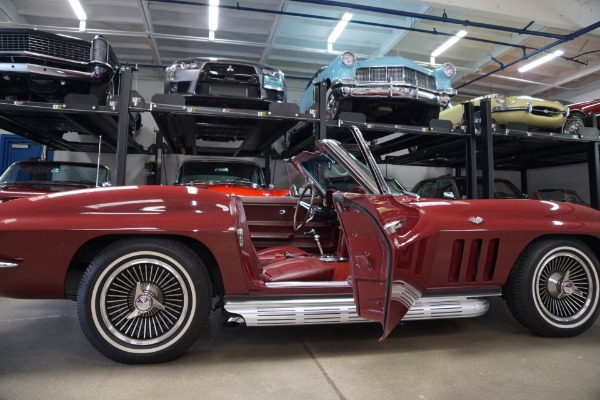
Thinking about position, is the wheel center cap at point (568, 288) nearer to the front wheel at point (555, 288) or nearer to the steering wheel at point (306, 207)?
the front wheel at point (555, 288)

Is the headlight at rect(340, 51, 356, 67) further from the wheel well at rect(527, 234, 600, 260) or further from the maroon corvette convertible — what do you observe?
the wheel well at rect(527, 234, 600, 260)

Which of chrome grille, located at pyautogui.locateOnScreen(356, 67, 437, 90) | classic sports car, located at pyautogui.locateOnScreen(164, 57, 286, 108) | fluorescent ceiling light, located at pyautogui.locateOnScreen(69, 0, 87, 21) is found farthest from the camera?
fluorescent ceiling light, located at pyautogui.locateOnScreen(69, 0, 87, 21)

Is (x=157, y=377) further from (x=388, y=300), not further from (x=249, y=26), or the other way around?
(x=249, y=26)

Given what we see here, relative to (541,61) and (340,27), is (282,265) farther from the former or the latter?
(541,61)

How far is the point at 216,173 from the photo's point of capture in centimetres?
556

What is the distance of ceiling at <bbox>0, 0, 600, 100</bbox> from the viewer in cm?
713

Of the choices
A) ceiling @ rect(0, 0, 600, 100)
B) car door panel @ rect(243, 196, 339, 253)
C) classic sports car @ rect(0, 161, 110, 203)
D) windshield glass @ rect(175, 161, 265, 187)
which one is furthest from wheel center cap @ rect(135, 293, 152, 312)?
ceiling @ rect(0, 0, 600, 100)

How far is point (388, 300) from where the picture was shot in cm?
187

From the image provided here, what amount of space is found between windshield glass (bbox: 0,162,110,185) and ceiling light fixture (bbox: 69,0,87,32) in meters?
3.66

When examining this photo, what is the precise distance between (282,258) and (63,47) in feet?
11.7

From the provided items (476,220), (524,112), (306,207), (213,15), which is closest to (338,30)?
(213,15)

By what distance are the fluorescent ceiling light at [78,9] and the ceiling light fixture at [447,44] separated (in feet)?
25.3

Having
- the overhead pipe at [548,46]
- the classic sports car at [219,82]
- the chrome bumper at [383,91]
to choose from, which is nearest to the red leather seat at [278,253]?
the classic sports car at [219,82]

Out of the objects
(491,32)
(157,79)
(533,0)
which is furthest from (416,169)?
(157,79)
